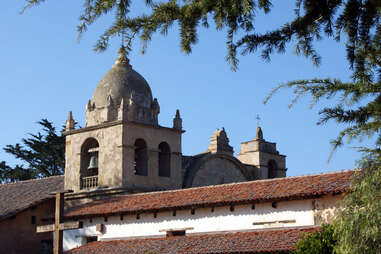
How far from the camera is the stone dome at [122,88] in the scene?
23.9 meters

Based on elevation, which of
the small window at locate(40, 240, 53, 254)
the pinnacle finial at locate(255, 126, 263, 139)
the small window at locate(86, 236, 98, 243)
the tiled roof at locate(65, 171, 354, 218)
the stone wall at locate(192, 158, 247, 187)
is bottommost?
the small window at locate(40, 240, 53, 254)

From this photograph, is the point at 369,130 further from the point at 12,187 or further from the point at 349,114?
the point at 12,187

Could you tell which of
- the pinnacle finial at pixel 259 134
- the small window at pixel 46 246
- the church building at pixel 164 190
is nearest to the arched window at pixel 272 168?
the church building at pixel 164 190

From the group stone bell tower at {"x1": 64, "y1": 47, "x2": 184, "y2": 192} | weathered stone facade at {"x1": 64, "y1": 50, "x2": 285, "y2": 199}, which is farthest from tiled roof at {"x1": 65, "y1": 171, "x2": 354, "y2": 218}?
stone bell tower at {"x1": 64, "y1": 47, "x2": 184, "y2": 192}

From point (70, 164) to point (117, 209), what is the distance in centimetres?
539

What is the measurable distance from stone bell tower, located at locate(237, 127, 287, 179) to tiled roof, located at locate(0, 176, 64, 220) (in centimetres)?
948

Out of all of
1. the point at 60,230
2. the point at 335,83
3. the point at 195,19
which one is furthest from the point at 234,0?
the point at 60,230

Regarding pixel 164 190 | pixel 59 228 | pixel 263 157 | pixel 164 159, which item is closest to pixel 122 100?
pixel 164 159

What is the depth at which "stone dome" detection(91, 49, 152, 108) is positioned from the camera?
78.3ft

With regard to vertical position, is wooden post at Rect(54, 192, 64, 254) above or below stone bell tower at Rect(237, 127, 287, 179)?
below

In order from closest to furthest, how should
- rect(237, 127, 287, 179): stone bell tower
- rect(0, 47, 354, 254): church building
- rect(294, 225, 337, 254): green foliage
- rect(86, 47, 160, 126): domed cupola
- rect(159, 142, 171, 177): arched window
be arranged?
rect(294, 225, 337, 254): green foliage
rect(0, 47, 354, 254): church building
rect(86, 47, 160, 126): domed cupola
rect(159, 142, 171, 177): arched window
rect(237, 127, 287, 179): stone bell tower

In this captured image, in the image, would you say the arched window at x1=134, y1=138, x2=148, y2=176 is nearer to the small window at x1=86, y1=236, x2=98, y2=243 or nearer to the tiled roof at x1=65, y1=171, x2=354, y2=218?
the tiled roof at x1=65, y1=171, x2=354, y2=218

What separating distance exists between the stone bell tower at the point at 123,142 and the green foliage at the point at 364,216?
13.0 metres

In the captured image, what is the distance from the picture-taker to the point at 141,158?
24.1 m
